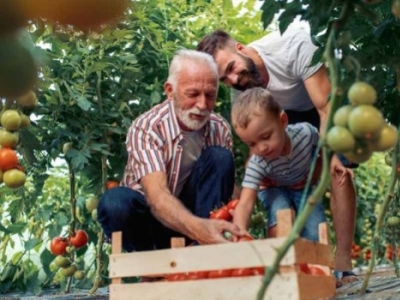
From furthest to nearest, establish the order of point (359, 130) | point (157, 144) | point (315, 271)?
point (157, 144)
point (315, 271)
point (359, 130)

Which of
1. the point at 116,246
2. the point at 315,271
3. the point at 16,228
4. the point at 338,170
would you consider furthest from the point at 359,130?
the point at 16,228

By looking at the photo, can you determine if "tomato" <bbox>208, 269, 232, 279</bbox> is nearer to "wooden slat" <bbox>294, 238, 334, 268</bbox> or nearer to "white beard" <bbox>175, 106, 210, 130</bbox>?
"wooden slat" <bbox>294, 238, 334, 268</bbox>

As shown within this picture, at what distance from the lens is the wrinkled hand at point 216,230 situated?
60.7 inches

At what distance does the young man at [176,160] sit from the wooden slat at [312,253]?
61 cm

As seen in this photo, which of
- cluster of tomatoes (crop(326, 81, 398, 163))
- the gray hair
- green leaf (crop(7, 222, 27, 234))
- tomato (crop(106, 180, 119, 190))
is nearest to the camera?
cluster of tomatoes (crop(326, 81, 398, 163))

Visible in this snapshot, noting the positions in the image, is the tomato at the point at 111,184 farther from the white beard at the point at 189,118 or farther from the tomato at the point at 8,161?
the tomato at the point at 8,161

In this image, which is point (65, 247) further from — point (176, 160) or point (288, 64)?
point (288, 64)

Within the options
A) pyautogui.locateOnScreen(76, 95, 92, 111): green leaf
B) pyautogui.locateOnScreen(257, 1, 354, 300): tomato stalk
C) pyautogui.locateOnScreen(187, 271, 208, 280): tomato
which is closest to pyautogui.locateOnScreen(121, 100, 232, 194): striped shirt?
pyautogui.locateOnScreen(76, 95, 92, 111): green leaf

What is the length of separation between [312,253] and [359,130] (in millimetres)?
744

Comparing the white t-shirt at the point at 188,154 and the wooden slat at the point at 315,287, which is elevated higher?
the white t-shirt at the point at 188,154

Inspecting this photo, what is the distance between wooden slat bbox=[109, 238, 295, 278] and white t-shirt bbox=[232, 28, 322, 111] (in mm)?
969

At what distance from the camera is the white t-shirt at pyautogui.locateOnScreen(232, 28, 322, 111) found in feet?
7.33

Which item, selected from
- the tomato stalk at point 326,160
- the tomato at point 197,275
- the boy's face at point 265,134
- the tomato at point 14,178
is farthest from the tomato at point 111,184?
the tomato stalk at point 326,160

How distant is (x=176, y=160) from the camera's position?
6.73 ft
